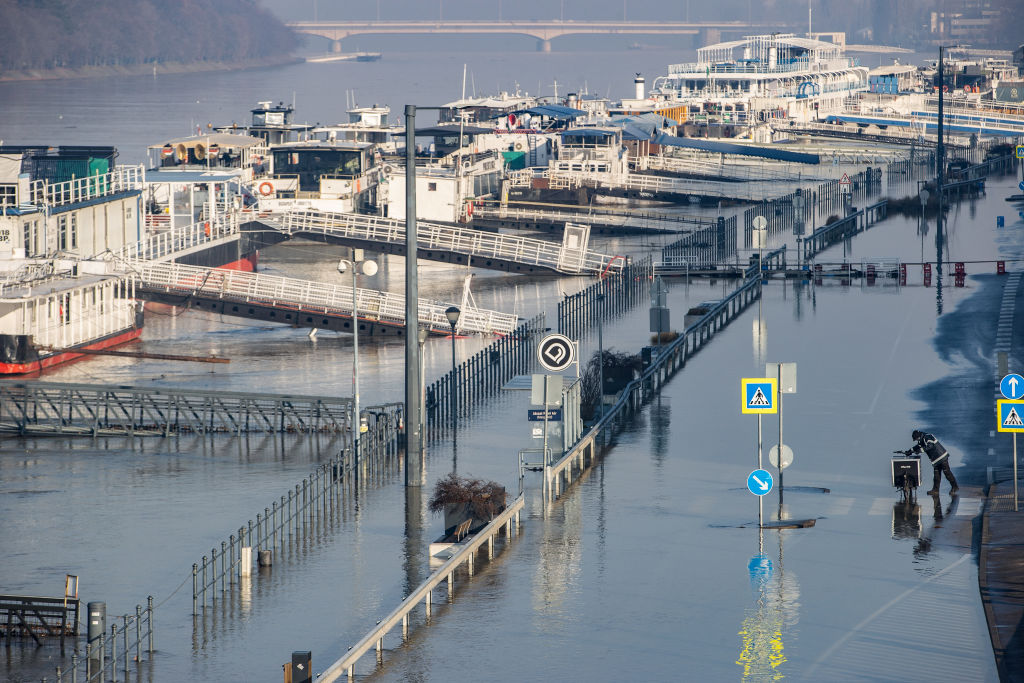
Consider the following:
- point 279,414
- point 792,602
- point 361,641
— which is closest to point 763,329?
point 279,414

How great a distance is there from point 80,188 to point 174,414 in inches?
756

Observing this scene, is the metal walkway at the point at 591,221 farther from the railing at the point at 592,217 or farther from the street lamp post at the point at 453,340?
the street lamp post at the point at 453,340

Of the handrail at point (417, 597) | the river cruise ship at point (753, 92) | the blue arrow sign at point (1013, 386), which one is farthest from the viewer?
the river cruise ship at point (753, 92)

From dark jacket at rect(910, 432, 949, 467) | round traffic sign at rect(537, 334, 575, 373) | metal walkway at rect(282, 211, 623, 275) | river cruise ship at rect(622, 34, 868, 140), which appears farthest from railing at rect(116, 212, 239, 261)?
river cruise ship at rect(622, 34, 868, 140)

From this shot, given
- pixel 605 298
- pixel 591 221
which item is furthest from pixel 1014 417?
pixel 591 221

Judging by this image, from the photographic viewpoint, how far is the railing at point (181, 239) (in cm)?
5538

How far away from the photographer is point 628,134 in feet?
357

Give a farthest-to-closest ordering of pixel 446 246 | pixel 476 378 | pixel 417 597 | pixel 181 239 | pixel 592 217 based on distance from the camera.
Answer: pixel 592 217 → pixel 446 246 → pixel 181 239 → pixel 476 378 → pixel 417 597

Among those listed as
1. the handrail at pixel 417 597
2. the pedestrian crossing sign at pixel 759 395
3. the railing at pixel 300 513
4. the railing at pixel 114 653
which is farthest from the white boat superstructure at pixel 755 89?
the railing at pixel 114 653

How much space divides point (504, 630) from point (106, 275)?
32.4 metres

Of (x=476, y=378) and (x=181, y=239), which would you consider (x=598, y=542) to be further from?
(x=181, y=239)

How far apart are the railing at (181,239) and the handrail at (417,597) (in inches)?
1250

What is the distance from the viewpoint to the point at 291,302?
49344 millimetres

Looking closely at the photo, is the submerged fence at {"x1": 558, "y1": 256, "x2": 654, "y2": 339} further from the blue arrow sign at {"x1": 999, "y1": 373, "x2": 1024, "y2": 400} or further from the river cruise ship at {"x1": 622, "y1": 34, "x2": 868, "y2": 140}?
the river cruise ship at {"x1": 622, "y1": 34, "x2": 868, "y2": 140}
